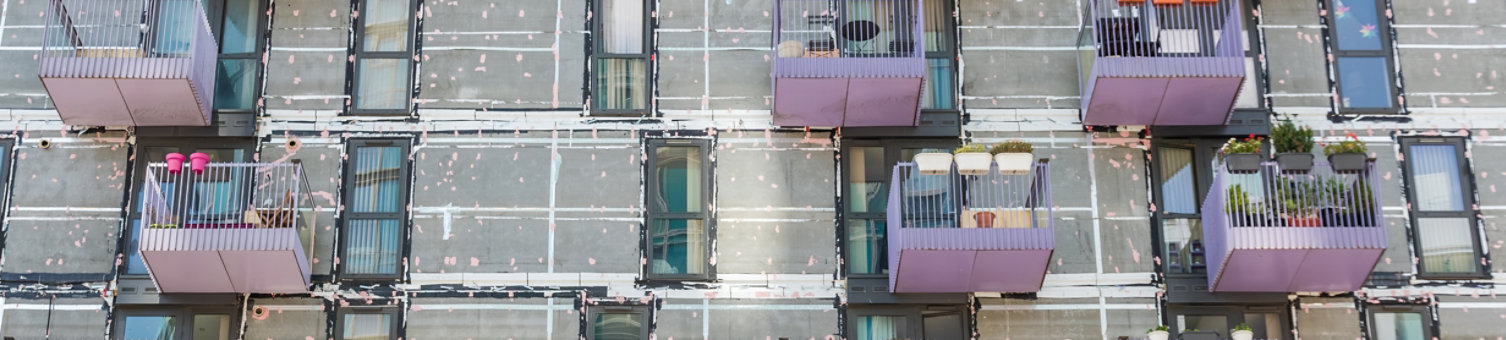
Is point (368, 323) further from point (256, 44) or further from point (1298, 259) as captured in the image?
point (1298, 259)

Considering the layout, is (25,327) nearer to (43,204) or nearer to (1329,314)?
(43,204)

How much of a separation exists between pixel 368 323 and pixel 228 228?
1.85 meters

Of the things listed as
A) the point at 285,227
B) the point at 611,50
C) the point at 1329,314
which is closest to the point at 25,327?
the point at 285,227

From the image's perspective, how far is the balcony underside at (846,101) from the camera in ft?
68.6

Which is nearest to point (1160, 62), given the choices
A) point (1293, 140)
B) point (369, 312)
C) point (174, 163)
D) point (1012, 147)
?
point (1293, 140)

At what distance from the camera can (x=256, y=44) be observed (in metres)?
22.2

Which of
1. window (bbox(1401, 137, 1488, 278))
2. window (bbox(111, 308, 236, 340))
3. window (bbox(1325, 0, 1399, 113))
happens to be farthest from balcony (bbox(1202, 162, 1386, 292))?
window (bbox(111, 308, 236, 340))

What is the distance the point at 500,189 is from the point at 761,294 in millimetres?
3088

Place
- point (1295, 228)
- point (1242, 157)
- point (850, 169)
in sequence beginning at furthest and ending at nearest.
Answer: point (850, 169)
point (1242, 157)
point (1295, 228)

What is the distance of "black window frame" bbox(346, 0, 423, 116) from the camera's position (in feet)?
71.8

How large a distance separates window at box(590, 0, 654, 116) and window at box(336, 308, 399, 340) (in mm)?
3184

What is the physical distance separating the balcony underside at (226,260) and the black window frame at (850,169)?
5734 millimetres

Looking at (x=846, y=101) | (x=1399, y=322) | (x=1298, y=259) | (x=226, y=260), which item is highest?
(x=846, y=101)

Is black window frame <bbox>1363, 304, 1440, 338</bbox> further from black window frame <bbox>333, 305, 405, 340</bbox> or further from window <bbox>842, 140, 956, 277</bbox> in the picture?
black window frame <bbox>333, 305, 405, 340</bbox>
